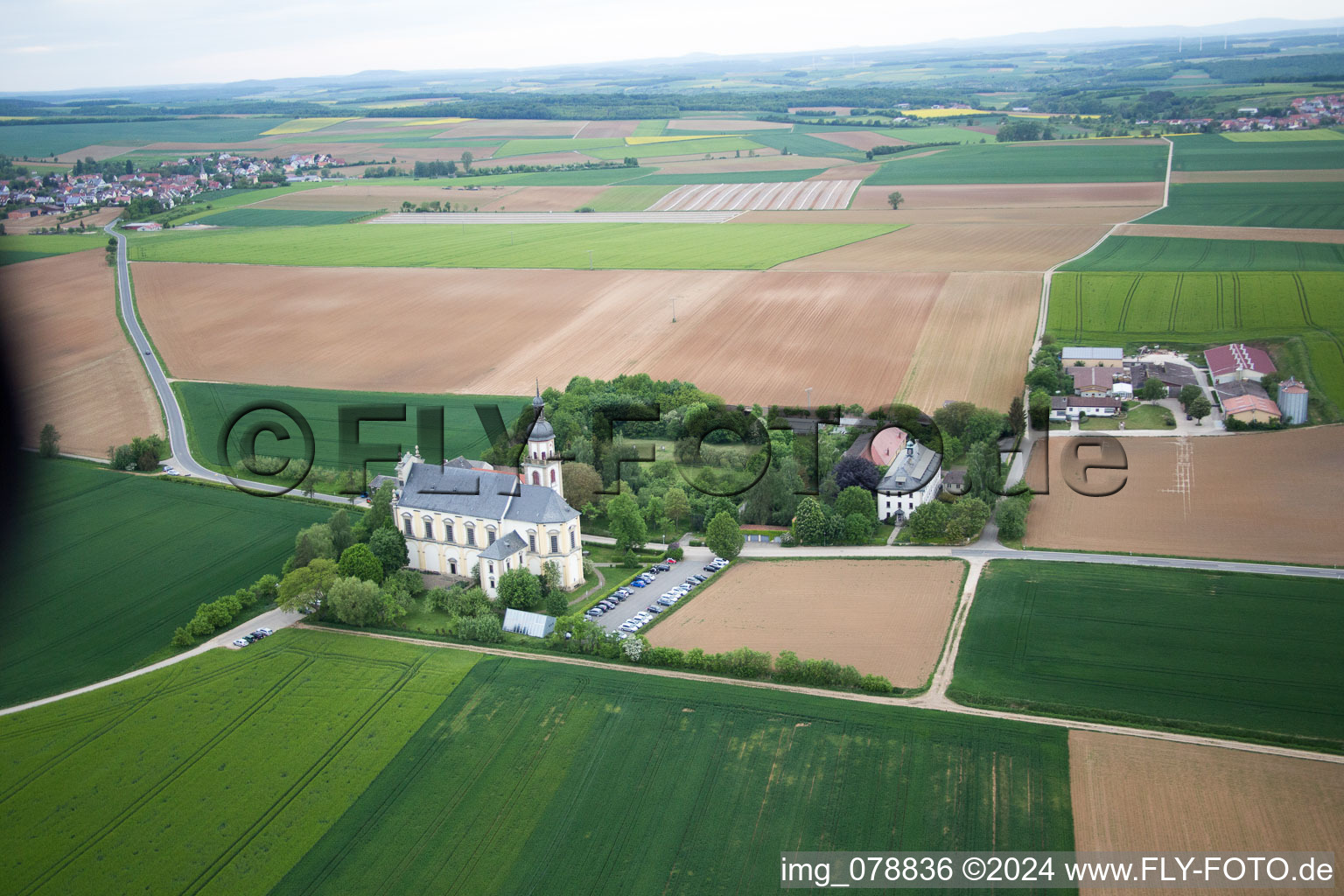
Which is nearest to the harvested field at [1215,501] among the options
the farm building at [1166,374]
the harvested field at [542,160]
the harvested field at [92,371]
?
the farm building at [1166,374]

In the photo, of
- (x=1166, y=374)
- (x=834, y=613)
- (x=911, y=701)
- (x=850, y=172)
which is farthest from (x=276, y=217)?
(x=911, y=701)

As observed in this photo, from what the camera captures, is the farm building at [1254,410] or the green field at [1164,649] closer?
the green field at [1164,649]

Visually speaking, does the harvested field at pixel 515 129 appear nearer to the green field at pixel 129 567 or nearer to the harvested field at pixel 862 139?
the harvested field at pixel 862 139

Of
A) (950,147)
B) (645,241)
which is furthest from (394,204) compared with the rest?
(950,147)

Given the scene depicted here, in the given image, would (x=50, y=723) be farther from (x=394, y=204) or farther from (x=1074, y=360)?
(x=394, y=204)

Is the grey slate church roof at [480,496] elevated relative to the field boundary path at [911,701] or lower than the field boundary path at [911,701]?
elevated

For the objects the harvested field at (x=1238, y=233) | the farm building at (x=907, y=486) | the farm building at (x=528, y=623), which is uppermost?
the harvested field at (x=1238, y=233)

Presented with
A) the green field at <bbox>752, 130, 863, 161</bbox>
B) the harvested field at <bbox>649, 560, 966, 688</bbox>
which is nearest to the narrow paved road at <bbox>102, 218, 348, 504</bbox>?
the harvested field at <bbox>649, 560, 966, 688</bbox>
